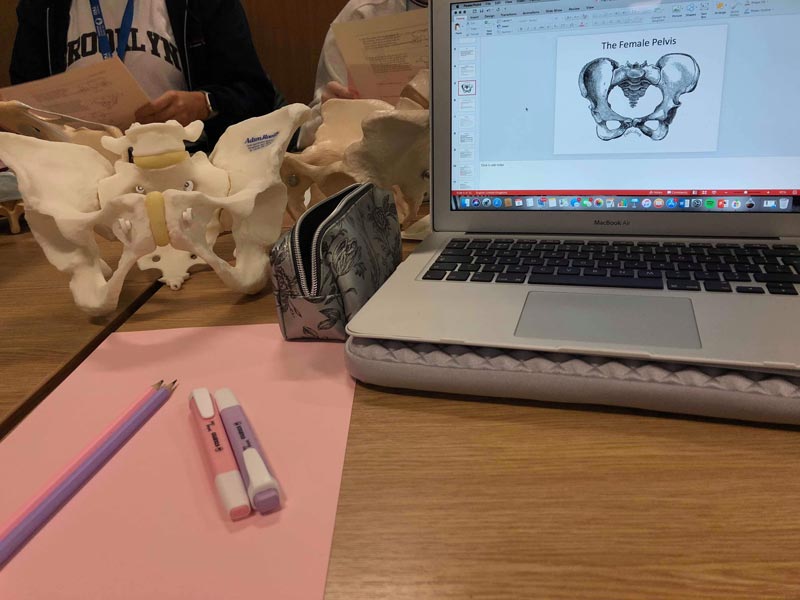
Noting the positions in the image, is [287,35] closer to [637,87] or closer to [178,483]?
[637,87]

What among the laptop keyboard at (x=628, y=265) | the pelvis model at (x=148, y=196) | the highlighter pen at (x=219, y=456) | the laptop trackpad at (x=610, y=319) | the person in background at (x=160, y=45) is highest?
the person in background at (x=160, y=45)

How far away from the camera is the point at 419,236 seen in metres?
0.77

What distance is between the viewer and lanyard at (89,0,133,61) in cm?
128

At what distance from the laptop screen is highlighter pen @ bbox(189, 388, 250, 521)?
36 cm

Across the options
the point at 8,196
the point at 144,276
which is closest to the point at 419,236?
the point at 144,276

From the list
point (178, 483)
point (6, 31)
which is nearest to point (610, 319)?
point (178, 483)

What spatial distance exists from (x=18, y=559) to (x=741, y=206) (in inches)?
25.4

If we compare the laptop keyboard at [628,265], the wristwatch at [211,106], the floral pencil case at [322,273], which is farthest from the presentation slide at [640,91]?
the wristwatch at [211,106]

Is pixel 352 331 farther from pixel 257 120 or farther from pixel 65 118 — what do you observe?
pixel 65 118

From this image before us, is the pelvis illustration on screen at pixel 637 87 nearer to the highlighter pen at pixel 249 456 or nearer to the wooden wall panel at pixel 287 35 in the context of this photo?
the highlighter pen at pixel 249 456

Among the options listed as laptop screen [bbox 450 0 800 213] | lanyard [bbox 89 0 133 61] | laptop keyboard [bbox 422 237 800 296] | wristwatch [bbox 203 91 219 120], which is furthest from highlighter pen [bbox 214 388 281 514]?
lanyard [bbox 89 0 133 61]

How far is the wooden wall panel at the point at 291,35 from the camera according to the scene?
1.80 meters

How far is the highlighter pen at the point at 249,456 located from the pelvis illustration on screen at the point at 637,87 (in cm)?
44

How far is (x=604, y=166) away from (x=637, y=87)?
0.26ft
